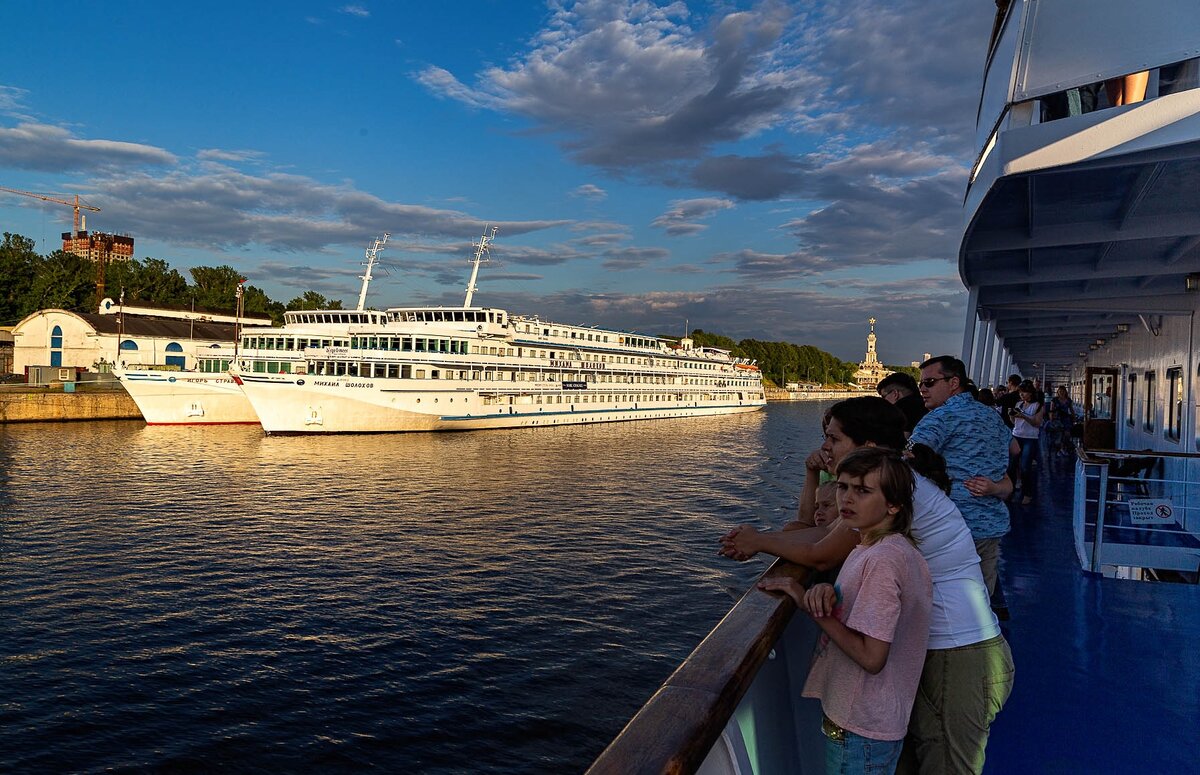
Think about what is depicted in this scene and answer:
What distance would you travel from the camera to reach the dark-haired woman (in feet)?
8.29

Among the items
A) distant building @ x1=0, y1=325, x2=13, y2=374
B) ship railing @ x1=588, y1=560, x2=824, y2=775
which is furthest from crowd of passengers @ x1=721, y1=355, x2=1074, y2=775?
distant building @ x1=0, y1=325, x2=13, y2=374

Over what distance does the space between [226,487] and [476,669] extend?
15.8 m

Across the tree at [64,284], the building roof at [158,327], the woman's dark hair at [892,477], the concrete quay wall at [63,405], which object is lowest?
the concrete quay wall at [63,405]

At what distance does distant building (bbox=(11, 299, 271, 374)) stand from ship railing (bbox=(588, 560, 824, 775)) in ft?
204

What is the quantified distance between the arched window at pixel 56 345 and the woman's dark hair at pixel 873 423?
2717 inches

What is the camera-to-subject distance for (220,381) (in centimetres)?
4219

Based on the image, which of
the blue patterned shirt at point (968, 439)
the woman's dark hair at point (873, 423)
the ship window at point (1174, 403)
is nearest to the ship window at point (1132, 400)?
the ship window at point (1174, 403)

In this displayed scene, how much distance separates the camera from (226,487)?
21984 millimetres

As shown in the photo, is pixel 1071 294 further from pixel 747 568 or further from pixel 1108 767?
pixel 1108 767

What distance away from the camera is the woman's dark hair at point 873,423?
2.87 meters

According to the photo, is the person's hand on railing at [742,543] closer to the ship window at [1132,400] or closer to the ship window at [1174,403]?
the ship window at [1174,403]

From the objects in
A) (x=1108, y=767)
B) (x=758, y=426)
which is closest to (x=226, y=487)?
(x=1108, y=767)

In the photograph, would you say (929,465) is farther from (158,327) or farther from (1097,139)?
(158,327)

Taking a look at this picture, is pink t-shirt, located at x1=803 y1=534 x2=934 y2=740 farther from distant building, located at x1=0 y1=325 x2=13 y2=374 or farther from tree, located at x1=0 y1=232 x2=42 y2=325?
tree, located at x1=0 y1=232 x2=42 y2=325
